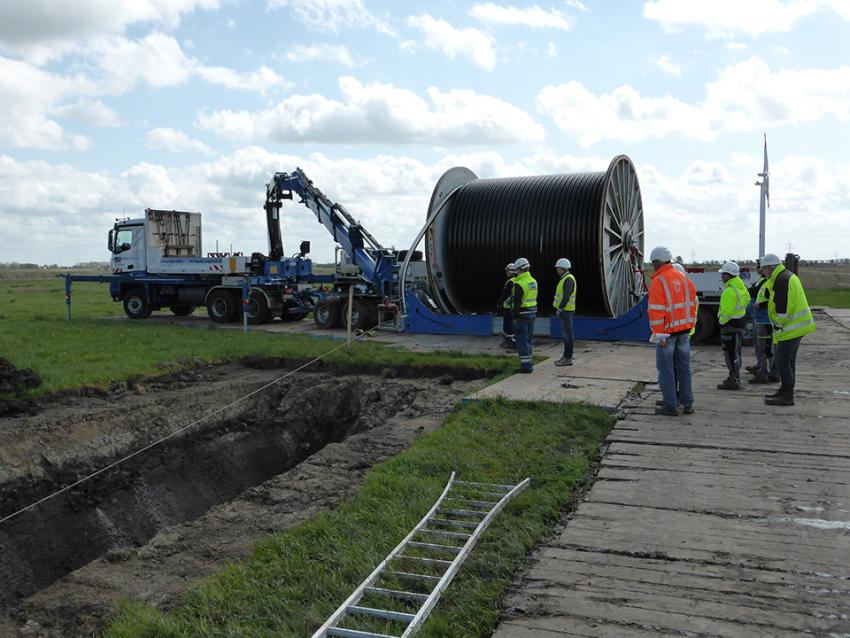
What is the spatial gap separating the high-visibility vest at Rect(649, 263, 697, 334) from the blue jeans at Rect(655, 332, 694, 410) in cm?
15

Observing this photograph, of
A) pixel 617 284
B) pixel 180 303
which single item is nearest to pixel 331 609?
pixel 617 284

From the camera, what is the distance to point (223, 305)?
66.7 ft

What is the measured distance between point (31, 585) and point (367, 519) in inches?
153

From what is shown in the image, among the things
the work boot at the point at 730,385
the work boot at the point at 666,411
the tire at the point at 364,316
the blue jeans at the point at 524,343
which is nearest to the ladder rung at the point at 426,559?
the work boot at the point at 666,411

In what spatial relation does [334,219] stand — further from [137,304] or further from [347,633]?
[347,633]

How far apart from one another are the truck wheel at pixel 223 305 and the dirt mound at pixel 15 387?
9433 millimetres

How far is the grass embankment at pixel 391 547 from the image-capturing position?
147 inches

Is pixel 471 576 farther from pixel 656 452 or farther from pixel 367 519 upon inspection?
pixel 656 452

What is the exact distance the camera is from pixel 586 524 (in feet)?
15.9

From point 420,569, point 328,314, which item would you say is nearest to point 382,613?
point 420,569

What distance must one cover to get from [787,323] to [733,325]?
1.70 m

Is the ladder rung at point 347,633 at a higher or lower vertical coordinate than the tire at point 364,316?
lower

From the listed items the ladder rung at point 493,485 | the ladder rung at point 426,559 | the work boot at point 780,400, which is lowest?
the ladder rung at point 426,559

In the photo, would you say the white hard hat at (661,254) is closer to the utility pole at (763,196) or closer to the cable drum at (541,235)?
the cable drum at (541,235)
